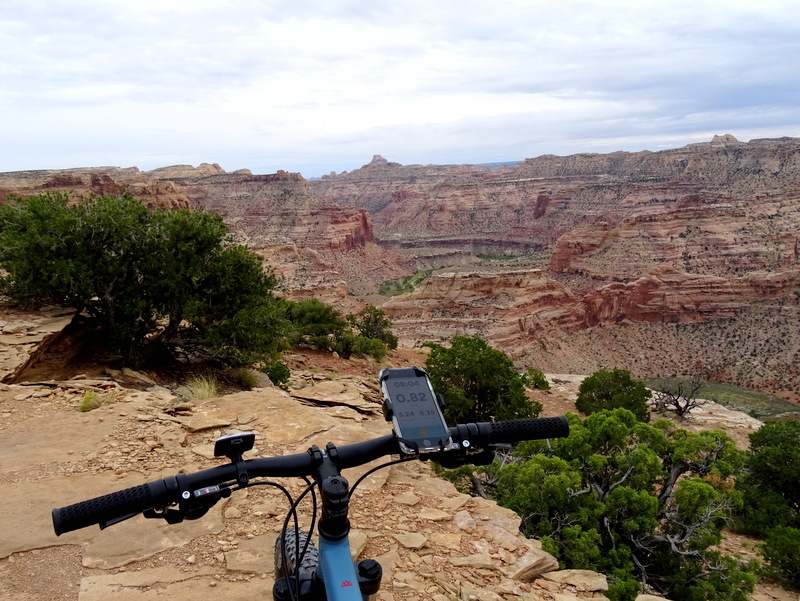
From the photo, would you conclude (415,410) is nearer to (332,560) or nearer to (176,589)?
(332,560)

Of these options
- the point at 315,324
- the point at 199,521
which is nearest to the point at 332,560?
the point at 199,521

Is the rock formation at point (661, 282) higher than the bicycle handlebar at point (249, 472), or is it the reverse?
the bicycle handlebar at point (249, 472)

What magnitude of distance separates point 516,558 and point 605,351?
182 feet

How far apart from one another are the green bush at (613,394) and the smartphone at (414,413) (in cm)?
2161

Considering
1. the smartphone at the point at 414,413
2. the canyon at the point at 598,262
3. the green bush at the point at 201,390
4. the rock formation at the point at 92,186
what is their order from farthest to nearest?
the rock formation at the point at 92,186 < the canyon at the point at 598,262 < the green bush at the point at 201,390 < the smartphone at the point at 414,413

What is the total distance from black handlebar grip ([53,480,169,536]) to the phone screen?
118 centimetres

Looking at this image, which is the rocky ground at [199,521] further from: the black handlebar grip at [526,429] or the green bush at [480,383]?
the green bush at [480,383]

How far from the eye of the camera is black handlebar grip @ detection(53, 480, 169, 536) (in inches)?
89.8

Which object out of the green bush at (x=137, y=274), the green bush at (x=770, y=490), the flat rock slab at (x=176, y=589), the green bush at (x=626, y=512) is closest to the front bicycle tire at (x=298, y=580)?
the flat rock slab at (x=176, y=589)

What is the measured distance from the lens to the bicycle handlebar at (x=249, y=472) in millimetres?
2314

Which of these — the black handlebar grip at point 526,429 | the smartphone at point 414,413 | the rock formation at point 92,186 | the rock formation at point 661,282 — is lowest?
the rock formation at point 661,282

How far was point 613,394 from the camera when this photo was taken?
78.4 feet

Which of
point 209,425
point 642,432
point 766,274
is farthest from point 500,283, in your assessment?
point 209,425

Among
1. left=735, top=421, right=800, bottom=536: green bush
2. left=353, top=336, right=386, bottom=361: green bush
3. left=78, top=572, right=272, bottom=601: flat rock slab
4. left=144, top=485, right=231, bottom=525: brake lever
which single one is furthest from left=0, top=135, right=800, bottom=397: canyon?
left=144, top=485, right=231, bottom=525: brake lever
